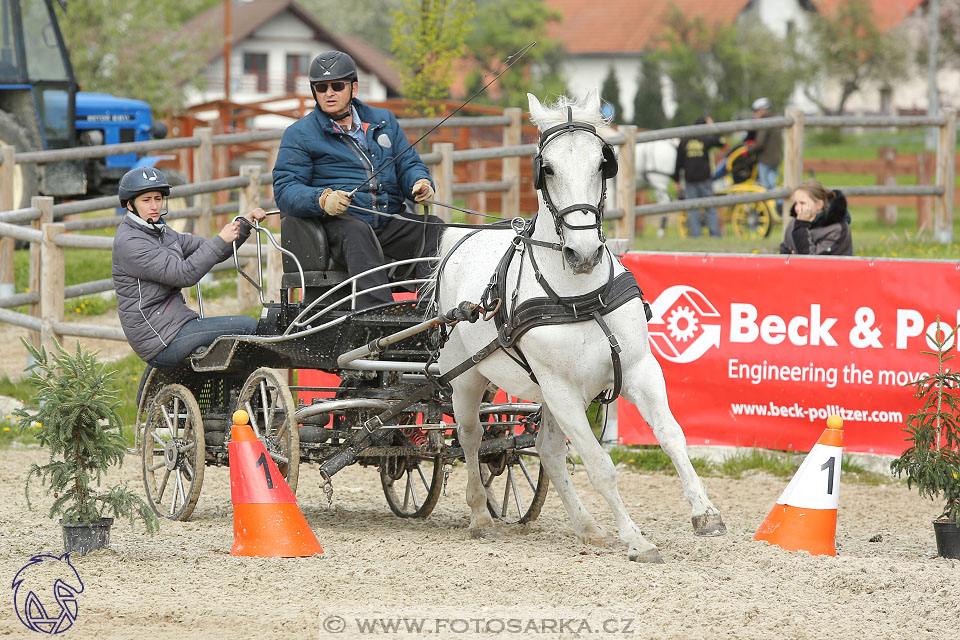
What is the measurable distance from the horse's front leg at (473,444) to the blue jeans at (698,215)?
34.8ft

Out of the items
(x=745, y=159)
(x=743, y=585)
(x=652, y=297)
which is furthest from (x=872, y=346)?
(x=745, y=159)

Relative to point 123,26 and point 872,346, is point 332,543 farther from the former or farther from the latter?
point 123,26

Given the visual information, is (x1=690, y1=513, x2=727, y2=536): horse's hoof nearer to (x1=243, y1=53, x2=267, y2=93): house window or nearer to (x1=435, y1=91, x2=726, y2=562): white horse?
(x1=435, y1=91, x2=726, y2=562): white horse

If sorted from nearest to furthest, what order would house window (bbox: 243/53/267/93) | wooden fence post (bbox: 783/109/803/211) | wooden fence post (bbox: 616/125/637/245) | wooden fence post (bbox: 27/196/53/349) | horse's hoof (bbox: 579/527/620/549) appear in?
horse's hoof (bbox: 579/527/620/549) → wooden fence post (bbox: 27/196/53/349) → wooden fence post (bbox: 616/125/637/245) → wooden fence post (bbox: 783/109/803/211) → house window (bbox: 243/53/267/93)

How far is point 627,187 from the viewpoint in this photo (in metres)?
12.2

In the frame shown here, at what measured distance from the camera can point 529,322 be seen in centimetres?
593

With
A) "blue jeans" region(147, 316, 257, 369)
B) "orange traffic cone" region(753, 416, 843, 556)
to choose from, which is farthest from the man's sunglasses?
"orange traffic cone" region(753, 416, 843, 556)

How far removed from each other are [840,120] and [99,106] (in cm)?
999

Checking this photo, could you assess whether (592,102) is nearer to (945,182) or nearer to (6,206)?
(6,206)

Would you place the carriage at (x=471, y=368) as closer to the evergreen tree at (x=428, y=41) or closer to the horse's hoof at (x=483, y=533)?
the horse's hoof at (x=483, y=533)

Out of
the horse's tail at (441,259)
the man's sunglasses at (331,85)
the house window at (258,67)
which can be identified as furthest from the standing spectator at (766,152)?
the house window at (258,67)

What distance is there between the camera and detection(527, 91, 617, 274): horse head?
18.2ft

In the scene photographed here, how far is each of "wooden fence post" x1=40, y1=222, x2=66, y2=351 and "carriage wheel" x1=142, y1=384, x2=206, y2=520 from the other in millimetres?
3099

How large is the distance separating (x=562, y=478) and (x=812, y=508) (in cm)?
123
